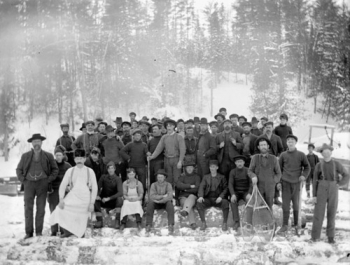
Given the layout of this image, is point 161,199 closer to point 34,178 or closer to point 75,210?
point 75,210

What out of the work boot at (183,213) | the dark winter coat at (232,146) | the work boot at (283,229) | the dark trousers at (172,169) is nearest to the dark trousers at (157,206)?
the work boot at (183,213)

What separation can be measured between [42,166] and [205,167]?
3.84 metres

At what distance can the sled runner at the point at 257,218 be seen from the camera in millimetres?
7160

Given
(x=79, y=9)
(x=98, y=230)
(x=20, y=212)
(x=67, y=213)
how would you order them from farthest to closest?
1. (x=79, y=9)
2. (x=20, y=212)
3. (x=98, y=230)
4. (x=67, y=213)

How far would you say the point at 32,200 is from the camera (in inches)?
282

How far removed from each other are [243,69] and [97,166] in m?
46.9

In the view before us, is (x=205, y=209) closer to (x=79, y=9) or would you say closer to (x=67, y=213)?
(x=67, y=213)

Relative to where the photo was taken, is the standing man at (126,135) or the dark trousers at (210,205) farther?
the standing man at (126,135)

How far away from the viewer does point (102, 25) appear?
112 feet

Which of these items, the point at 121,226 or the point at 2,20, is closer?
the point at 121,226

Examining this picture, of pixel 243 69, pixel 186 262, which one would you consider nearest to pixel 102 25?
pixel 243 69

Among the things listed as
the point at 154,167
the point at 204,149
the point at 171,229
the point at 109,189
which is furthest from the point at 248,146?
the point at 109,189

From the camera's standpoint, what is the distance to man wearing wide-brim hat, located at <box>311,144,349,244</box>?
6.87 m

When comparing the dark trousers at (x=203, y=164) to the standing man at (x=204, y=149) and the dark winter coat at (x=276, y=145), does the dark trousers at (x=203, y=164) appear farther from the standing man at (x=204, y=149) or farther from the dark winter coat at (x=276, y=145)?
the dark winter coat at (x=276, y=145)
